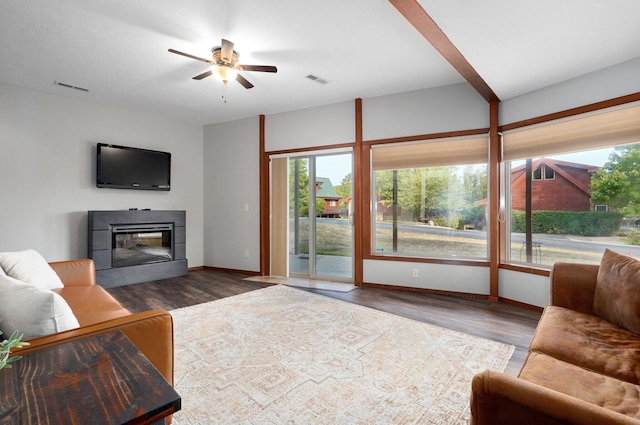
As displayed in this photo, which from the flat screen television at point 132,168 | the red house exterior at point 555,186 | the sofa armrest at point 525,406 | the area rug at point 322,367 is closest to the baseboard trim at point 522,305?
the red house exterior at point 555,186

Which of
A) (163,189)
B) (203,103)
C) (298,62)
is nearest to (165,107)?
(203,103)

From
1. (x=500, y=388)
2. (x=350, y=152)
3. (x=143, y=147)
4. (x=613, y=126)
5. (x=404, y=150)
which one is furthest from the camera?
(x=143, y=147)

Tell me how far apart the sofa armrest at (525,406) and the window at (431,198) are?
132 inches

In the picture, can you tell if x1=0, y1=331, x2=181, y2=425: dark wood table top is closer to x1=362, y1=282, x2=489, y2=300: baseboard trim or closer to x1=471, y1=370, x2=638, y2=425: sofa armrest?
x1=471, y1=370, x2=638, y2=425: sofa armrest

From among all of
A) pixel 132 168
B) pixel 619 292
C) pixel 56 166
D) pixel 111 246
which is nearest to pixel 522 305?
pixel 619 292

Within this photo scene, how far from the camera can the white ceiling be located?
7.44 feet

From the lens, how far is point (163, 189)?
5332 millimetres

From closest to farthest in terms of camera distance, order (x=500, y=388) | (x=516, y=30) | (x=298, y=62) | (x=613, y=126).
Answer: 1. (x=500, y=388)
2. (x=516, y=30)
3. (x=613, y=126)
4. (x=298, y=62)

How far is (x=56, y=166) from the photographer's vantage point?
434cm

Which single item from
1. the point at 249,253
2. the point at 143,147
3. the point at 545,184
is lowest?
the point at 249,253

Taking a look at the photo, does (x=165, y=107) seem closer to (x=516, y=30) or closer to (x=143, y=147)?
(x=143, y=147)

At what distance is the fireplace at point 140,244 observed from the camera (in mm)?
4699

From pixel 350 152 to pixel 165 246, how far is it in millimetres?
3380

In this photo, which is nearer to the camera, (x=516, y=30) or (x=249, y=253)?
(x=516, y=30)
